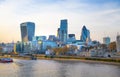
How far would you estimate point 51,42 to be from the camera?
19912cm

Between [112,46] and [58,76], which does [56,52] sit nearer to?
[112,46]

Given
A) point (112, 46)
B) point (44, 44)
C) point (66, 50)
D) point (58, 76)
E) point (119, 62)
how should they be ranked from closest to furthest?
1. point (58, 76)
2. point (119, 62)
3. point (112, 46)
4. point (66, 50)
5. point (44, 44)

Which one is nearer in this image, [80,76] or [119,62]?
[80,76]

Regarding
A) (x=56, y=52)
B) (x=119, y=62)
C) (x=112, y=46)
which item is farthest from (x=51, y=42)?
(x=119, y=62)

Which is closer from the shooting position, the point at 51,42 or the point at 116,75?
the point at 116,75

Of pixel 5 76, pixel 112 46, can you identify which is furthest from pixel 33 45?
pixel 5 76

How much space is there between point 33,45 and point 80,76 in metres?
159

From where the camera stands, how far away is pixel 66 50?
134500 millimetres

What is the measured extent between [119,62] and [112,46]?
1959 inches

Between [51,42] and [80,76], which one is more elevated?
[51,42]

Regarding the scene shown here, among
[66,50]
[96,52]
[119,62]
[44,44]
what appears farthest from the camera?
[44,44]

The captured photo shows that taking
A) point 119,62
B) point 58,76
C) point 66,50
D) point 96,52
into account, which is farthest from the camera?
point 66,50

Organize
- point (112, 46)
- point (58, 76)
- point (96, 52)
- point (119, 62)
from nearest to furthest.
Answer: point (58, 76) → point (119, 62) → point (96, 52) → point (112, 46)

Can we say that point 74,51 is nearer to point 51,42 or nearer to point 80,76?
point 51,42
